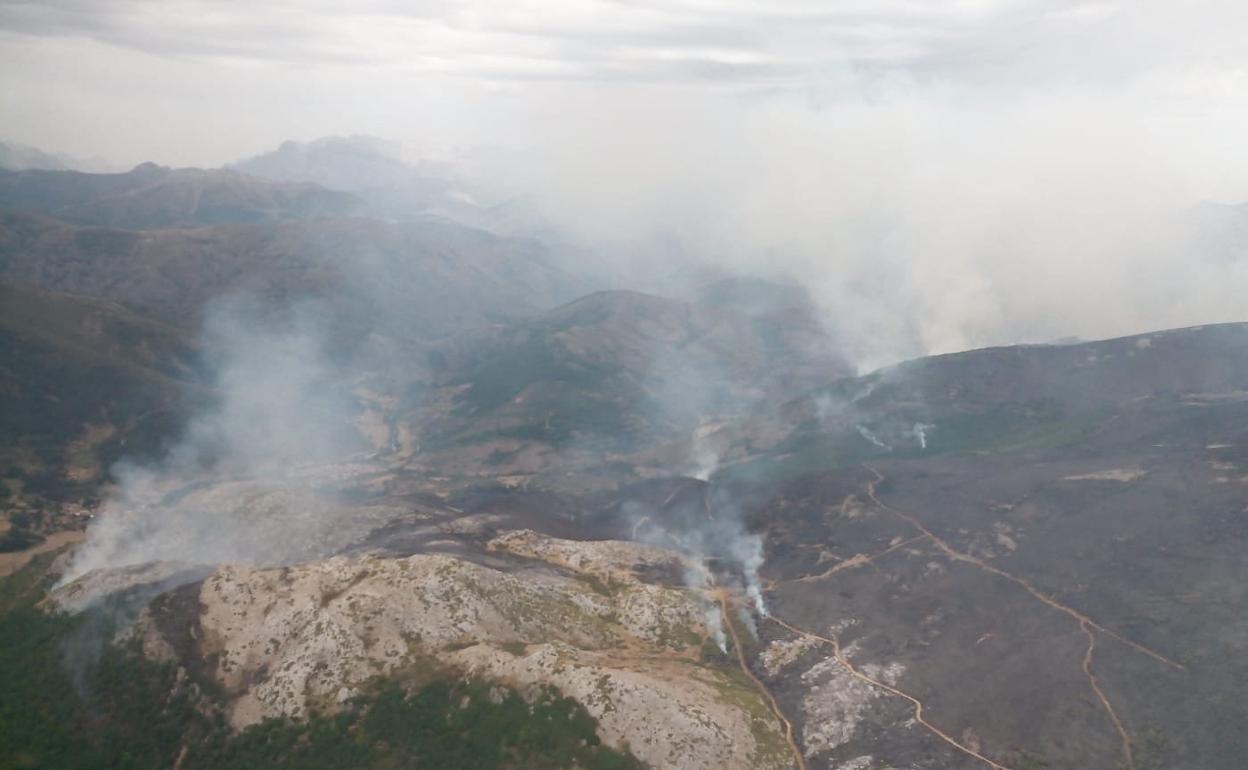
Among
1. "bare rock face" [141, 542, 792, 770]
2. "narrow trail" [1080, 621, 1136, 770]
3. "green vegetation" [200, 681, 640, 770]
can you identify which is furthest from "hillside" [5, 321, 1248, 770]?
"green vegetation" [200, 681, 640, 770]

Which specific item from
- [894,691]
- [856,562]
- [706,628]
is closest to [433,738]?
[706,628]

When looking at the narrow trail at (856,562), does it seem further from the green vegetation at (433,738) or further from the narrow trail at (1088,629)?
the green vegetation at (433,738)

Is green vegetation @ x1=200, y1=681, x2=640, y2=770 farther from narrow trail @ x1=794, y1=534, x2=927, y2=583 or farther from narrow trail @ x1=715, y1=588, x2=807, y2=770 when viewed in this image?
narrow trail @ x1=794, y1=534, x2=927, y2=583

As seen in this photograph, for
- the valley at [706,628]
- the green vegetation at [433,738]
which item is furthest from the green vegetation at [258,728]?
the valley at [706,628]

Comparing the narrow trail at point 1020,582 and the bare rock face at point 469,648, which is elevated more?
the bare rock face at point 469,648

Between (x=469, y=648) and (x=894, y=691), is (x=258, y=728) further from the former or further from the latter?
(x=894, y=691)
